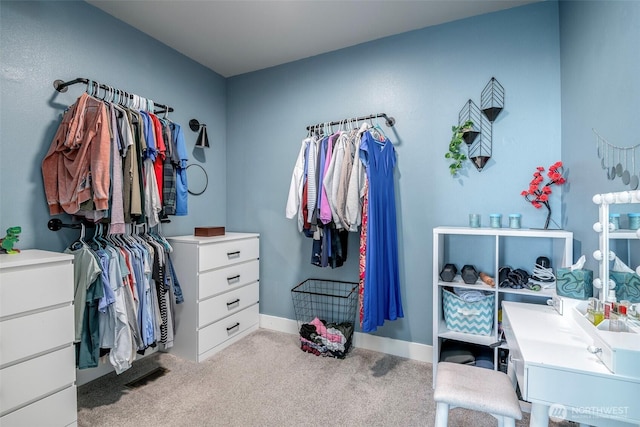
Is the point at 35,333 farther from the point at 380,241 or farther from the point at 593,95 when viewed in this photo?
the point at 593,95

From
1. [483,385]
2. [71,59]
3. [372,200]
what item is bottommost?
[483,385]

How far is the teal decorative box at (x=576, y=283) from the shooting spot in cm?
129

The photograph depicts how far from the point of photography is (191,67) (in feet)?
9.15

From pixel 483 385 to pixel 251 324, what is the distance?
2.15 m

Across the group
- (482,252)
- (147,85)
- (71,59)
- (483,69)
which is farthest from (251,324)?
(483,69)

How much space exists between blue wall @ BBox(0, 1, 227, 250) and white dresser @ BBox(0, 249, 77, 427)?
14.0 inches

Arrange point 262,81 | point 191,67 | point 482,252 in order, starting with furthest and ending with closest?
point 262,81, point 191,67, point 482,252

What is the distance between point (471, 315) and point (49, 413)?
2.38 meters

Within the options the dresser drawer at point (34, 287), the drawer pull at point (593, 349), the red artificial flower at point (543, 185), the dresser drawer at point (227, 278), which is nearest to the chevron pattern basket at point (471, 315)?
the red artificial flower at point (543, 185)

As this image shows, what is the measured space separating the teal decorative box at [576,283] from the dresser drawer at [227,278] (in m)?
2.21

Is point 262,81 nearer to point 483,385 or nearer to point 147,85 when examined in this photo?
point 147,85

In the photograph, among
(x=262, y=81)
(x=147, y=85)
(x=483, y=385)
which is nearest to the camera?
(x=483, y=385)

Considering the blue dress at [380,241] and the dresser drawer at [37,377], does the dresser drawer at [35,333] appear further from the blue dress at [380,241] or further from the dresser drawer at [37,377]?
the blue dress at [380,241]

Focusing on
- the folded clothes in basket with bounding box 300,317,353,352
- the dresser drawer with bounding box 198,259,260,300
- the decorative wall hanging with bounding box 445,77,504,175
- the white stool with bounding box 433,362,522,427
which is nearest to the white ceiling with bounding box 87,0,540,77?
the decorative wall hanging with bounding box 445,77,504,175
